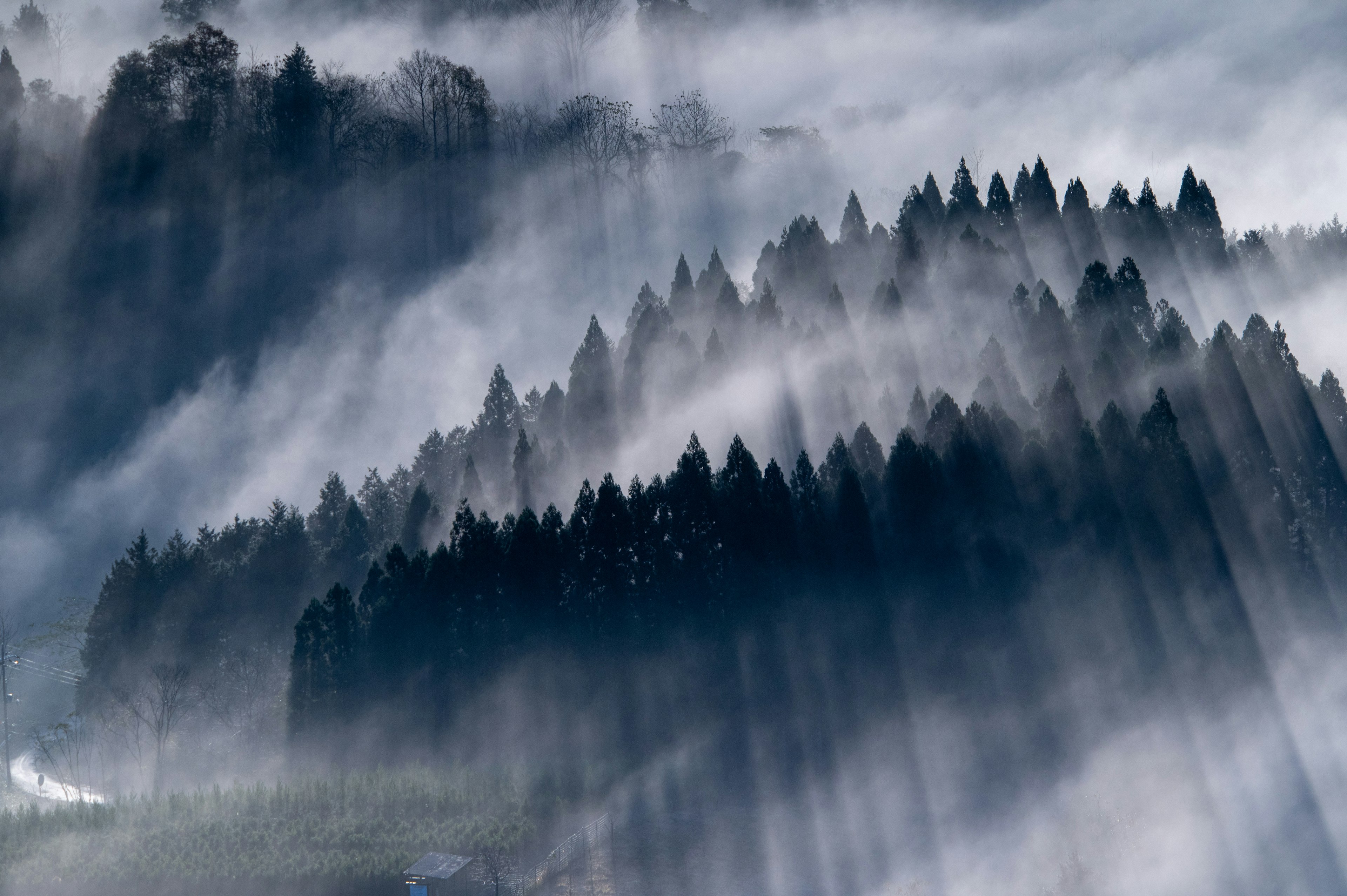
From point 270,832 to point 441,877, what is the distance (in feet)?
28.5

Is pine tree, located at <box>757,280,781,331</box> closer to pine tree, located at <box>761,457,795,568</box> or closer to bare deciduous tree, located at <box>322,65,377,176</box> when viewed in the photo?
pine tree, located at <box>761,457,795,568</box>

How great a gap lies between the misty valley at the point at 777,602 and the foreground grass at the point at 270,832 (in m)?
0.18

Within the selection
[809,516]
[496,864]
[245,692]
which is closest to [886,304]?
[809,516]

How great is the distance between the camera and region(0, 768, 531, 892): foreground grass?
2964 cm

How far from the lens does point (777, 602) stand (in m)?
44.0

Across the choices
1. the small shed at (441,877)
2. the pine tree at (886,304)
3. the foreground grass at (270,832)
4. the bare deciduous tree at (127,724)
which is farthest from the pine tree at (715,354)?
the bare deciduous tree at (127,724)

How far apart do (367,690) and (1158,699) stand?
34.7 meters

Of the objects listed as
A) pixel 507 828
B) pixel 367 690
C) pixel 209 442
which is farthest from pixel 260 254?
pixel 507 828

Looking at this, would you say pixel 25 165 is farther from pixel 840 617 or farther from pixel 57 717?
pixel 840 617

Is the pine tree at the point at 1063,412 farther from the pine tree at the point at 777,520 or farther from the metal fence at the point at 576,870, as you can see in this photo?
the metal fence at the point at 576,870

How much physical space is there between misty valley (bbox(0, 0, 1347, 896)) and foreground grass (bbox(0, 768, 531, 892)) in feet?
0.60

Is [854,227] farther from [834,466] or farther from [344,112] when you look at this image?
[344,112]

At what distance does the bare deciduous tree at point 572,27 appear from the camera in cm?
10812

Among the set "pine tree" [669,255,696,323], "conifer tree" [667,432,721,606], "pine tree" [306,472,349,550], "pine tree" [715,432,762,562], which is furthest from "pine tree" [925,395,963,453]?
"pine tree" [306,472,349,550]
